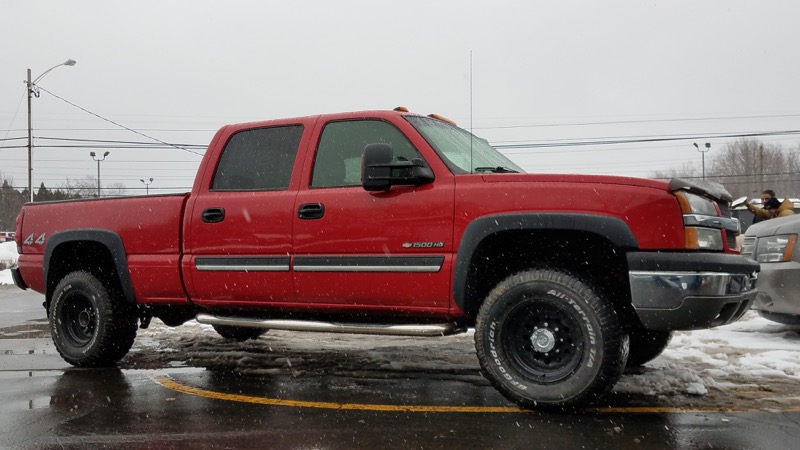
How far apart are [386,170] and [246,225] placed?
130 centimetres

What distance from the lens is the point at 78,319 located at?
6004 millimetres

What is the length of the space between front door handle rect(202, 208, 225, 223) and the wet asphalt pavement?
47.8 inches

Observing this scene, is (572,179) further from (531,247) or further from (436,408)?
A: (436,408)

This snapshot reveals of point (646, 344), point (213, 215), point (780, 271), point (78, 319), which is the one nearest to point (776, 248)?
point (780, 271)

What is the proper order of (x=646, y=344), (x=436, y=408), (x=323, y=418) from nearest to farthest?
(x=323, y=418) < (x=436, y=408) < (x=646, y=344)

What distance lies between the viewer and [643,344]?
5.12 m

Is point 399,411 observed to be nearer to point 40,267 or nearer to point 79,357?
point 79,357

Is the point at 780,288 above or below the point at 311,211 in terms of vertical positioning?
below

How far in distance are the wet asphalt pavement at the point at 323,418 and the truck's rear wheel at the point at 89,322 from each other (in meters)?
0.46

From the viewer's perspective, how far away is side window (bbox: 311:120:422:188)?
4.80 m

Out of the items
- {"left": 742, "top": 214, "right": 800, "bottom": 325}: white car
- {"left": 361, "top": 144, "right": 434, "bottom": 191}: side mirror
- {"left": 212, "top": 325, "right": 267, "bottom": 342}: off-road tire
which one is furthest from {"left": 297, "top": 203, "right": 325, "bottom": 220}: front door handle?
{"left": 742, "top": 214, "right": 800, "bottom": 325}: white car

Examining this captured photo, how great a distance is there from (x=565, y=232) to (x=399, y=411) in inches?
57.8

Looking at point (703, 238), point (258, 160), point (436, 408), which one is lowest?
point (436, 408)

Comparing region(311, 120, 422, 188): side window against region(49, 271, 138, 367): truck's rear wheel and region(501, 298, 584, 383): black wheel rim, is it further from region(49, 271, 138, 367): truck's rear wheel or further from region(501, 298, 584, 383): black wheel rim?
region(49, 271, 138, 367): truck's rear wheel
